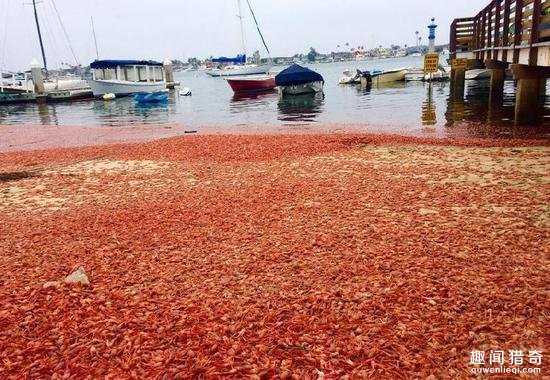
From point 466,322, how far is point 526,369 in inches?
26.2

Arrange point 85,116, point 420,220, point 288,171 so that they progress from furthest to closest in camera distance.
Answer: point 85,116 → point 288,171 → point 420,220

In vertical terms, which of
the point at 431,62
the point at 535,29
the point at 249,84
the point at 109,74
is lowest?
the point at 249,84

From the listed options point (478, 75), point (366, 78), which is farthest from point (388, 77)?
point (478, 75)

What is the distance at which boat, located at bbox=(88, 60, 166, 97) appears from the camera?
55.8m

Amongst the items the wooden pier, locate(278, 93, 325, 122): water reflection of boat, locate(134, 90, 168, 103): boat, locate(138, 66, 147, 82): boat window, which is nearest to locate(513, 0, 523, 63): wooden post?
the wooden pier

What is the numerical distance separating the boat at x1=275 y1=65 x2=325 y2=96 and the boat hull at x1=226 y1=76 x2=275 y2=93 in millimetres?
9970

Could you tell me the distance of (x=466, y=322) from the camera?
393 cm

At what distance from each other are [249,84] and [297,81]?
12437 millimetres

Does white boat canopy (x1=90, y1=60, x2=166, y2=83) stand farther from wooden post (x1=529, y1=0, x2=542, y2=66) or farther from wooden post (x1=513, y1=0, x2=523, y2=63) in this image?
wooden post (x1=529, y1=0, x2=542, y2=66)

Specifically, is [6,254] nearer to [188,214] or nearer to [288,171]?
[188,214]

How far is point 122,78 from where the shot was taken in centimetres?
5772

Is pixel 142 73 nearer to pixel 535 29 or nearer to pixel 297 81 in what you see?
pixel 297 81

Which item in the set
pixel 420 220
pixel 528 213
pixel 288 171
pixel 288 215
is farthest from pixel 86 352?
pixel 288 171

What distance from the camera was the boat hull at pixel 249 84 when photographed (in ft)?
185
